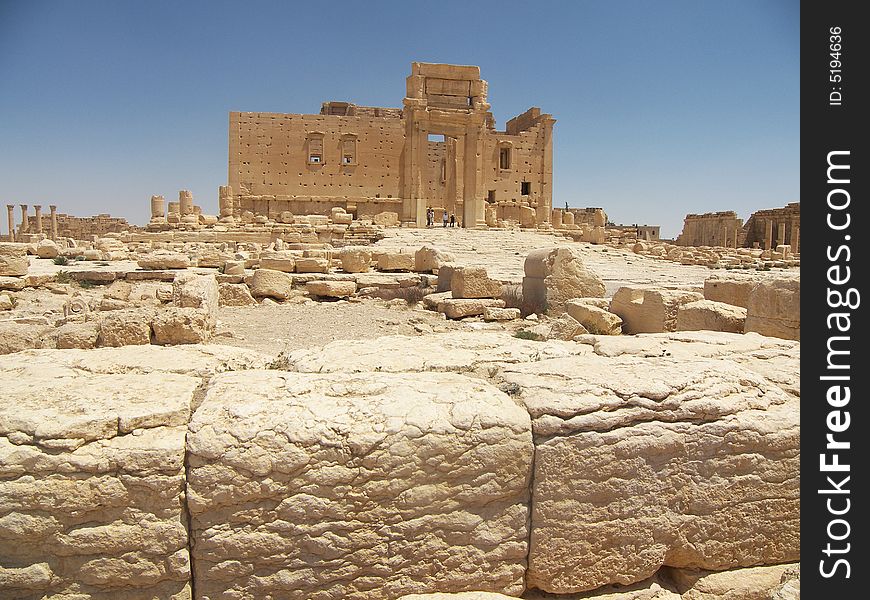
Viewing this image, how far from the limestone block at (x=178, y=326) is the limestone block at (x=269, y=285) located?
16.4ft

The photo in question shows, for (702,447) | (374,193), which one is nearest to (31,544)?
(702,447)

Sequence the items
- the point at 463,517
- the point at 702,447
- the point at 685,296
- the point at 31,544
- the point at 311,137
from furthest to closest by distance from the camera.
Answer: the point at 311,137
the point at 685,296
the point at 702,447
the point at 463,517
the point at 31,544

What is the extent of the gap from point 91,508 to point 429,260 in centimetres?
1078

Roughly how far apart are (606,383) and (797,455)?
30.2 inches

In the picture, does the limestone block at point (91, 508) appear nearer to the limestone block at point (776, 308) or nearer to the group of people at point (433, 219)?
the limestone block at point (776, 308)

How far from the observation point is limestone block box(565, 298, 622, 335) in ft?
23.0

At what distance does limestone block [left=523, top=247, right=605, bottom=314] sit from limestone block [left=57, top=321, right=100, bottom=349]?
5493 millimetres

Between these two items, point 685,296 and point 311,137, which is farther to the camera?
point 311,137

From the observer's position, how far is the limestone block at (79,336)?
4605mm

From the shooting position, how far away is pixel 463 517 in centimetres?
202

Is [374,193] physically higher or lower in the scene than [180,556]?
higher

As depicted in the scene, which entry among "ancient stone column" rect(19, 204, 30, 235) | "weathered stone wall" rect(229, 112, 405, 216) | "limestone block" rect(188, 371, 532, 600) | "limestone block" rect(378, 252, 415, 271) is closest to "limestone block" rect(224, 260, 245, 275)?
"limestone block" rect(378, 252, 415, 271)

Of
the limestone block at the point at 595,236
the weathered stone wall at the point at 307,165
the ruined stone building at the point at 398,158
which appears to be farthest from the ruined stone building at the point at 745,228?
the weathered stone wall at the point at 307,165
